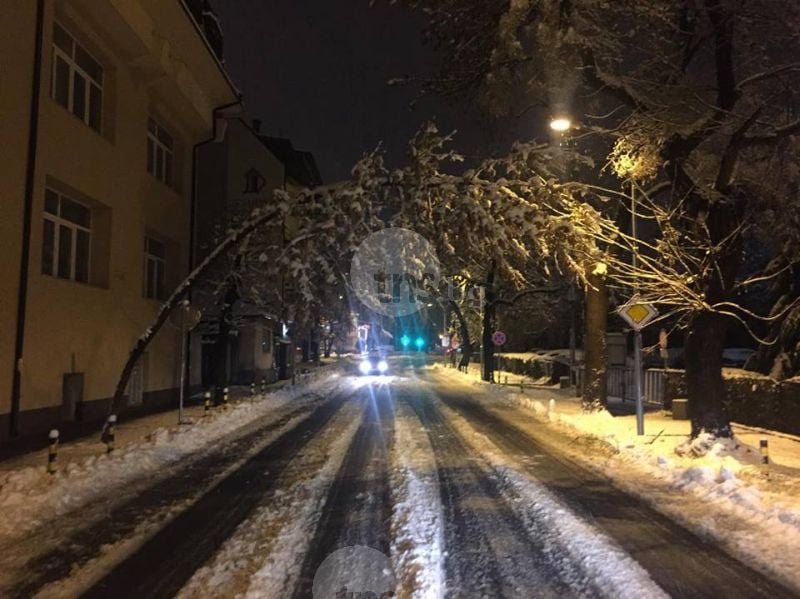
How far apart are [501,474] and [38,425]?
9545mm

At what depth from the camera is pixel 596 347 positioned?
764 inches

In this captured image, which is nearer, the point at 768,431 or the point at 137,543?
the point at 137,543

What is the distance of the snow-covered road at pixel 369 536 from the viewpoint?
555 cm

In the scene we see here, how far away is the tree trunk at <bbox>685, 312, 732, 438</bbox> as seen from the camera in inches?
487

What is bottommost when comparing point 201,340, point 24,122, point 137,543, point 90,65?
point 137,543

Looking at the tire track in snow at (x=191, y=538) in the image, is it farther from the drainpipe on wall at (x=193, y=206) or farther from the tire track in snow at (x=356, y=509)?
the drainpipe on wall at (x=193, y=206)

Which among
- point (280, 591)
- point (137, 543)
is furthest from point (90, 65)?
point (280, 591)

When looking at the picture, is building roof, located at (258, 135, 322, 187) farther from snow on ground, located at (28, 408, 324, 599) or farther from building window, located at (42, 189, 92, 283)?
snow on ground, located at (28, 408, 324, 599)

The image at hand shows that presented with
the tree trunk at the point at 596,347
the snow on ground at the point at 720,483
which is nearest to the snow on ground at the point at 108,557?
the snow on ground at the point at 720,483

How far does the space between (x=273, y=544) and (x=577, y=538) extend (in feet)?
9.65

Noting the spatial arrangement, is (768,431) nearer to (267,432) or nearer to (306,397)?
(267,432)

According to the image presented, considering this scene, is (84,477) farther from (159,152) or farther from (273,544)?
(159,152)

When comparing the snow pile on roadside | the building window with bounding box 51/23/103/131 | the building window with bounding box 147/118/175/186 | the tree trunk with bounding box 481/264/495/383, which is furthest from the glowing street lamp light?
the tree trunk with bounding box 481/264/495/383

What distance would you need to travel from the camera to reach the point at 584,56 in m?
11.3
